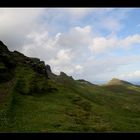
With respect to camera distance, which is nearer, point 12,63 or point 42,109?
point 42,109

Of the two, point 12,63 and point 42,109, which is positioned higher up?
point 12,63

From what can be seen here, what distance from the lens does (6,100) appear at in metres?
50.5

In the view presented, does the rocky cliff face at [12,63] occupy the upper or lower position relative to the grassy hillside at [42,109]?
upper

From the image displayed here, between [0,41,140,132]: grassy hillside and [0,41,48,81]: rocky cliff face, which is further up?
[0,41,48,81]: rocky cliff face

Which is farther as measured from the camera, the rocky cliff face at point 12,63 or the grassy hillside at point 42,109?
the rocky cliff face at point 12,63

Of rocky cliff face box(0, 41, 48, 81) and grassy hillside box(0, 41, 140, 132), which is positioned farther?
rocky cliff face box(0, 41, 48, 81)
